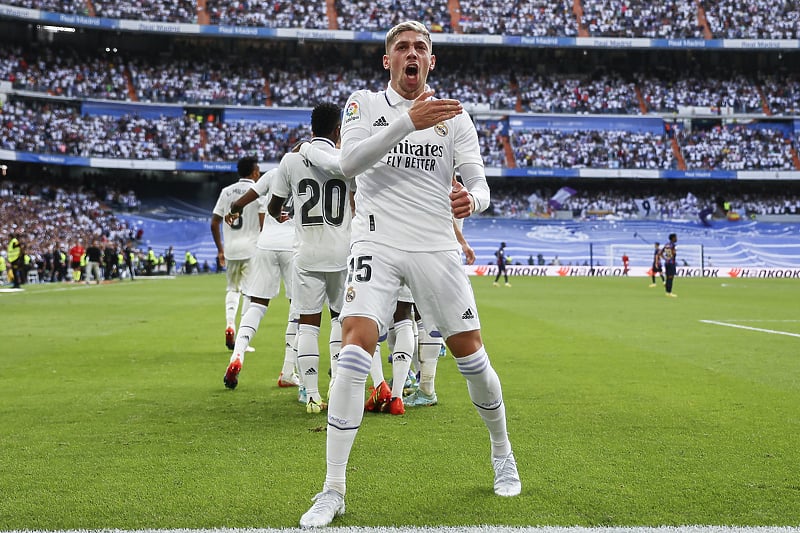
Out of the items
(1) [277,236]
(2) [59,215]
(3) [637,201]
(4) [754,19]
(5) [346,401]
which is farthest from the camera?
(4) [754,19]

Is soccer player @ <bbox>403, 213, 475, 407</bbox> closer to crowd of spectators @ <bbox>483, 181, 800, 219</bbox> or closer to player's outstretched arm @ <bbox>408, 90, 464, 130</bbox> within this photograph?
player's outstretched arm @ <bbox>408, 90, 464, 130</bbox>

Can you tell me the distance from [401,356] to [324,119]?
80.2 inches

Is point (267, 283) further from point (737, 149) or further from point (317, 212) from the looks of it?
point (737, 149)

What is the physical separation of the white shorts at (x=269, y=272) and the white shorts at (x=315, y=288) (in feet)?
5.19

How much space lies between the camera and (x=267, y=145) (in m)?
57.8

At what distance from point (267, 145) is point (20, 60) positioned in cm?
1819

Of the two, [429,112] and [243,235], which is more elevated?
[429,112]

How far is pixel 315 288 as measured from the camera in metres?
6.61

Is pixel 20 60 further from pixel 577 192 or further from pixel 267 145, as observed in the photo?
pixel 577 192

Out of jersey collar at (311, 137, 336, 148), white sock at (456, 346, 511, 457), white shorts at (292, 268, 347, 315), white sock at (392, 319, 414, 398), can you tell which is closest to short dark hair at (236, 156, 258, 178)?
white shorts at (292, 268, 347, 315)

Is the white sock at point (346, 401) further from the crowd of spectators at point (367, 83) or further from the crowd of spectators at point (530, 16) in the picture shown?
the crowd of spectators at point (530, 16)

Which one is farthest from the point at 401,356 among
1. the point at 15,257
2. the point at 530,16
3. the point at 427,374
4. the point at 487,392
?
the point at 530,16

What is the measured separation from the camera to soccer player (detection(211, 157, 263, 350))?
31.4 ft

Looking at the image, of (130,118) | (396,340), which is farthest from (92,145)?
(396,340)
